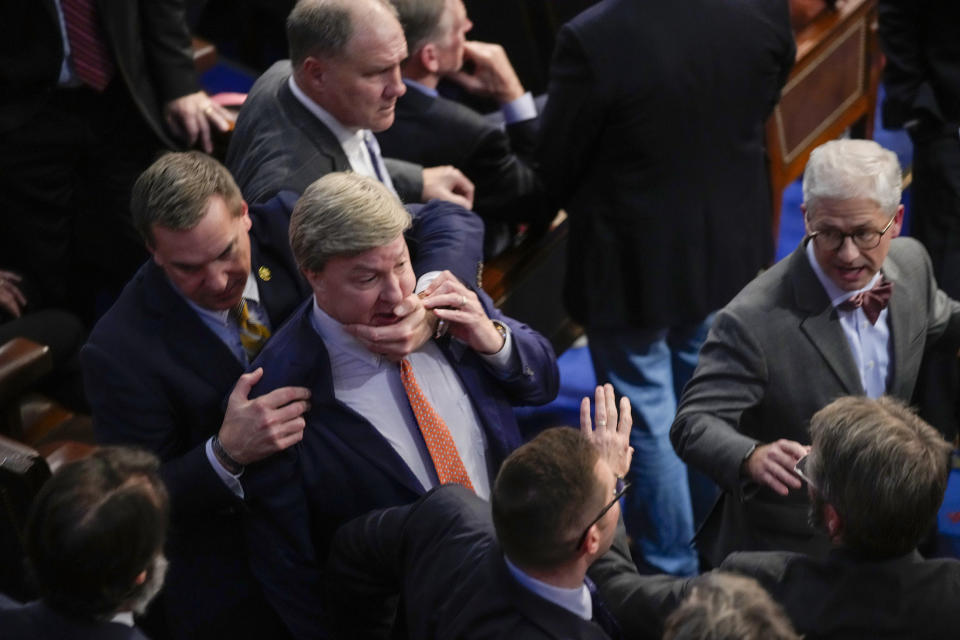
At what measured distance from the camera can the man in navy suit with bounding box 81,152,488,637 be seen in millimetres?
2641

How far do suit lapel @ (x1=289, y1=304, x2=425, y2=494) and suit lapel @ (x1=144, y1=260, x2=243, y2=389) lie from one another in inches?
8.1

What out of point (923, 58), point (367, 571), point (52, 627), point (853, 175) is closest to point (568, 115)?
point (853, 175)

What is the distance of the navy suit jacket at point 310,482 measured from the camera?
265cm

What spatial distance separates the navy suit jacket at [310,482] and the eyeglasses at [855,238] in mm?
1037

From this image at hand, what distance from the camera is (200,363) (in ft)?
9.05

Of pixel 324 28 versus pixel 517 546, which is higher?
pixel 324 28

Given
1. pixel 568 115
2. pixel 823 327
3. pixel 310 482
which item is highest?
pixel 568 115

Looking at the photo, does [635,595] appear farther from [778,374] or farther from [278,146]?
[278,146]

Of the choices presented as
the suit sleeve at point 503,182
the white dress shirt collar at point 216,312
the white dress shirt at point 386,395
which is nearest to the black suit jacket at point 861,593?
the white dress shirt at point 386,395

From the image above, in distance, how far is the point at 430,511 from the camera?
2371 millimetres

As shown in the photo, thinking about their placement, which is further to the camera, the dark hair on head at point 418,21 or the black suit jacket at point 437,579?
the dark hair on head at point 418,21

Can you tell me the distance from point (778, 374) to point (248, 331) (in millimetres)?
1185

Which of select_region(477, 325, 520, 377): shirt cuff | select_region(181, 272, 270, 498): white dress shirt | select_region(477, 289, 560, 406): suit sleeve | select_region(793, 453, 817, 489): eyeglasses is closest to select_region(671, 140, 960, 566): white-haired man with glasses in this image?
select_region(793, 453, 817, 489): eyeglasses

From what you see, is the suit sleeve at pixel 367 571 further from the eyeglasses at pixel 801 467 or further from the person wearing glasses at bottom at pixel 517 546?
the eyeglasses at pixel 801 467
